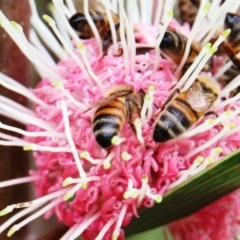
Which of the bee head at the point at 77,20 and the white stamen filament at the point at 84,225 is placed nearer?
the white stamen filament at the point at 84,225

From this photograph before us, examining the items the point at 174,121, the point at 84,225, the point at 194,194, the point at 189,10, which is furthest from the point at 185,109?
the point at 189,10

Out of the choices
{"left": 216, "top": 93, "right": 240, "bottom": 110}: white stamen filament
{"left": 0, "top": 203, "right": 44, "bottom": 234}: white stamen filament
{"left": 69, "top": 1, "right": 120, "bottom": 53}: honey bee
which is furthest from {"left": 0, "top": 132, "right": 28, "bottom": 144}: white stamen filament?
{"left": 216, "top": 93, "right": 240, "bottom": 110}: white stamen filament

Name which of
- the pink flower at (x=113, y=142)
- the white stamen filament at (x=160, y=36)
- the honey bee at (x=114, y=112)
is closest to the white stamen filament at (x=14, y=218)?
the pink flower at (x=113, y=142)

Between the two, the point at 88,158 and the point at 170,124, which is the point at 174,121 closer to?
the point at 170,124

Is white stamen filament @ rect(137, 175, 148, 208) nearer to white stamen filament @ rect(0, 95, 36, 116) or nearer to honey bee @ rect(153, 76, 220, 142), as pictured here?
honey bee @ rect(153, 76, 220, 142)

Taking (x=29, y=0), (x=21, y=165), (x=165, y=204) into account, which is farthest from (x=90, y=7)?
(x=165, y=204)

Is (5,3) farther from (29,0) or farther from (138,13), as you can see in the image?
(138,13)

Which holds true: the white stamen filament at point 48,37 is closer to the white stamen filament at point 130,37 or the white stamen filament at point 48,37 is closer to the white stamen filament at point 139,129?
the white stamen filament at point 130,37
